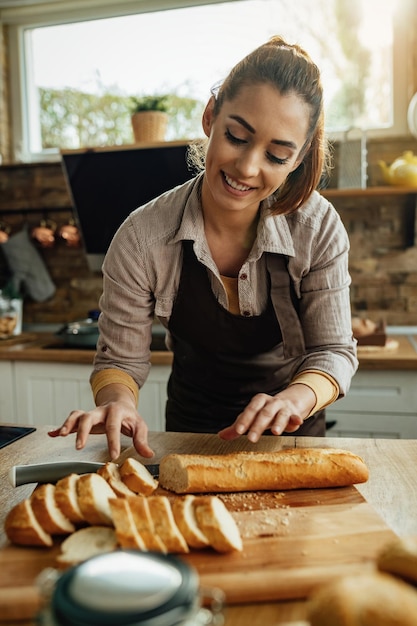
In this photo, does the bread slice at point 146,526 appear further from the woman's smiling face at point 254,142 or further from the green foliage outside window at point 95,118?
the green foliage outside window at point 95,118

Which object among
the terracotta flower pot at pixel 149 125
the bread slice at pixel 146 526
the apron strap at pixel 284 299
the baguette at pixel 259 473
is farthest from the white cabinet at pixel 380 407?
the bread slice at pixel 146 526

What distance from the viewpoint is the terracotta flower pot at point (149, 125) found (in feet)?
10.3

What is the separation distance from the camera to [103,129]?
352 centimetres

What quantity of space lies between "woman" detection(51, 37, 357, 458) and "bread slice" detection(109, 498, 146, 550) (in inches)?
14.2

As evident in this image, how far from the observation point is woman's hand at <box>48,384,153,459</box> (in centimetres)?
124

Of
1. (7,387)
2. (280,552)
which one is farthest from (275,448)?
(7,387)

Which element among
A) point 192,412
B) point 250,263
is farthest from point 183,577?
point 192,412

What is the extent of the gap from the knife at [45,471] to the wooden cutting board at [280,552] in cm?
20

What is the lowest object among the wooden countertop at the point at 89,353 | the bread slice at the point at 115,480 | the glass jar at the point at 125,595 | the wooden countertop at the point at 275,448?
the wooden countertop at the point at 89,353

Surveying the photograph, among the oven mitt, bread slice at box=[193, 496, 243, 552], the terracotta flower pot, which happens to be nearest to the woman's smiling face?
bread slice at box=[193, 496, 243, 552]

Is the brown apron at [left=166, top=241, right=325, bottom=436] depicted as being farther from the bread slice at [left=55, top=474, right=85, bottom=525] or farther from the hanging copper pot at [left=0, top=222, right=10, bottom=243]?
the hanging copper pot at [left=0, top=222, right=10, bottom=243]

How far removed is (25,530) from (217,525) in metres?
0.29

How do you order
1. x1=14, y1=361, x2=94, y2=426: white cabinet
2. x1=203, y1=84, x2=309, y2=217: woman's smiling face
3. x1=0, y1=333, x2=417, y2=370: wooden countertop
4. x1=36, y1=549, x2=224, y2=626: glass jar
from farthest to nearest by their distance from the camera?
x1=14, y1=361, x2=94, y2=426: white cabinet → x1=0, y1=333, x2=417, y2=370: wooden countertop → x1=203, y1=84, x2=309, y2=217: woman's smiling face → x1=36, y1=549, x2=224, y2=626: glass jar

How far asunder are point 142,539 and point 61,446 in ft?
2.00
